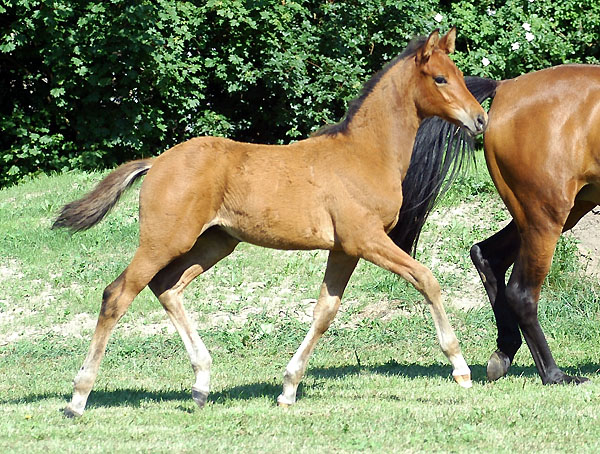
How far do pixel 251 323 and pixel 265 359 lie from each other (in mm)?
793

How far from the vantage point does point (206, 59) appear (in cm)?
1455

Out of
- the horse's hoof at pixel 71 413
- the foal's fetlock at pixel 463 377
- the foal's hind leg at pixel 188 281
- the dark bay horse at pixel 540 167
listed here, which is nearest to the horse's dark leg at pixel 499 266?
the dark bay horse at pixel 540 167

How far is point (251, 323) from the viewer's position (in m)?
8.70

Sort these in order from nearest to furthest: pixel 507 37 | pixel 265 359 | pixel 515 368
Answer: pixel 515 368 < pixel 265 359 < pixel 507 37

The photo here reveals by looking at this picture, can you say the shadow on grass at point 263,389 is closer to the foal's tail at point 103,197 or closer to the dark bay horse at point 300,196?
the dark bay horse at point 300,196

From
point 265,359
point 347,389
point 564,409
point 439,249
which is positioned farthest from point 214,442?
point 439,249

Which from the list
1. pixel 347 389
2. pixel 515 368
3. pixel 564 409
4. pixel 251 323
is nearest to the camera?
pixel 564 409

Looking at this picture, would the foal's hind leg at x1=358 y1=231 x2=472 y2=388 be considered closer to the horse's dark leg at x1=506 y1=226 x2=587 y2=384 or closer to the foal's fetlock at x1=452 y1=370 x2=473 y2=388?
the foal's fetlock at x1=452 y1=370 x2=473 y2=388

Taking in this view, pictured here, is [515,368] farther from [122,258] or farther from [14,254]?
[14,254]

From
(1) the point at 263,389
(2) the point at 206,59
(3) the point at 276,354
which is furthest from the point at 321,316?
(2) the point at 206,59

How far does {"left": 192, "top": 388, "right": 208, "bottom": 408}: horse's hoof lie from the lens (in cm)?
571

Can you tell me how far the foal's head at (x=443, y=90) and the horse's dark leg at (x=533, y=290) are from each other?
1.29 meters

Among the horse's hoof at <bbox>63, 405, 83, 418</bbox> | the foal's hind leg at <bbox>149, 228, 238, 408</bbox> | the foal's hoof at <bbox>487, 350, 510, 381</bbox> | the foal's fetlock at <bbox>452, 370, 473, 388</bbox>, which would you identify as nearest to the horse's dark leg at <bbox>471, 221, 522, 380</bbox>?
the foal's hoof at <bbox>487, 350, 510, 381</bbox>

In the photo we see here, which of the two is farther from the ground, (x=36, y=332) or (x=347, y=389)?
(x=347, y=389)
